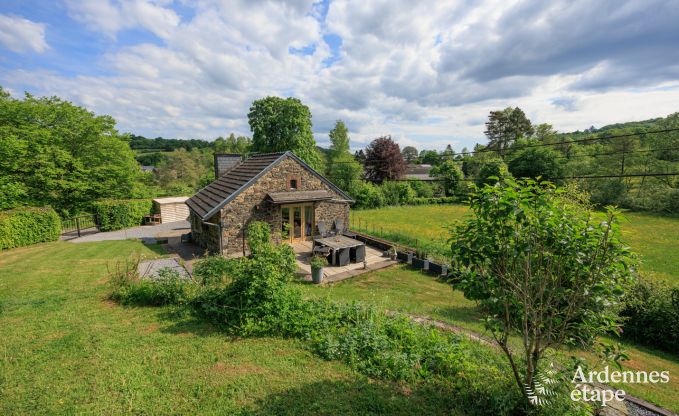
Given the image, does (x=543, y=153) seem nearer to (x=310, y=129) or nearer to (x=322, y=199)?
(x=310, y=129)

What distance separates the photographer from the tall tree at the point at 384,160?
4225cm

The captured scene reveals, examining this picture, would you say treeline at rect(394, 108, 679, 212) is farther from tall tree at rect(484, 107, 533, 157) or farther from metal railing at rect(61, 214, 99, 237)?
metal railing at rect(61, 214, 99, 237)

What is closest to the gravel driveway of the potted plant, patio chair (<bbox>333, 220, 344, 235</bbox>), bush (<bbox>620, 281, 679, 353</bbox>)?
patio chair (<bbox>333, 220, 344, 235</bbox>)

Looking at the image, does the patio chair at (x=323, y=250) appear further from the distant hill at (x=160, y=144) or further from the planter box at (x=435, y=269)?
the distant hill at (x=160, y=144)

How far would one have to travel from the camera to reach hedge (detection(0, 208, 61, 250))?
48.2 feet

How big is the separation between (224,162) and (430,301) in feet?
53.8

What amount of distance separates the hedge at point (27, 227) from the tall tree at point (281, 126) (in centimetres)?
2152

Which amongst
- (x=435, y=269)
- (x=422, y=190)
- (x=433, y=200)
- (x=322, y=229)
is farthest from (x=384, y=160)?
(x=435, y=269)

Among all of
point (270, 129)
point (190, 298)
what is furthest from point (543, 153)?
point (190, 298)

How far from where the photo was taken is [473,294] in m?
3.71

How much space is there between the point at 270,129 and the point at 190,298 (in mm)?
30479

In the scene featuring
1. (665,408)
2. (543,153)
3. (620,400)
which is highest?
(543,153)

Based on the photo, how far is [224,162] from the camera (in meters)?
20.2

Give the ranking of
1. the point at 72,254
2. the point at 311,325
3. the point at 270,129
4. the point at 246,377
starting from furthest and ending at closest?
the point at 270,129, the point at 72,254, the point at 311,325, the point at 246,377
